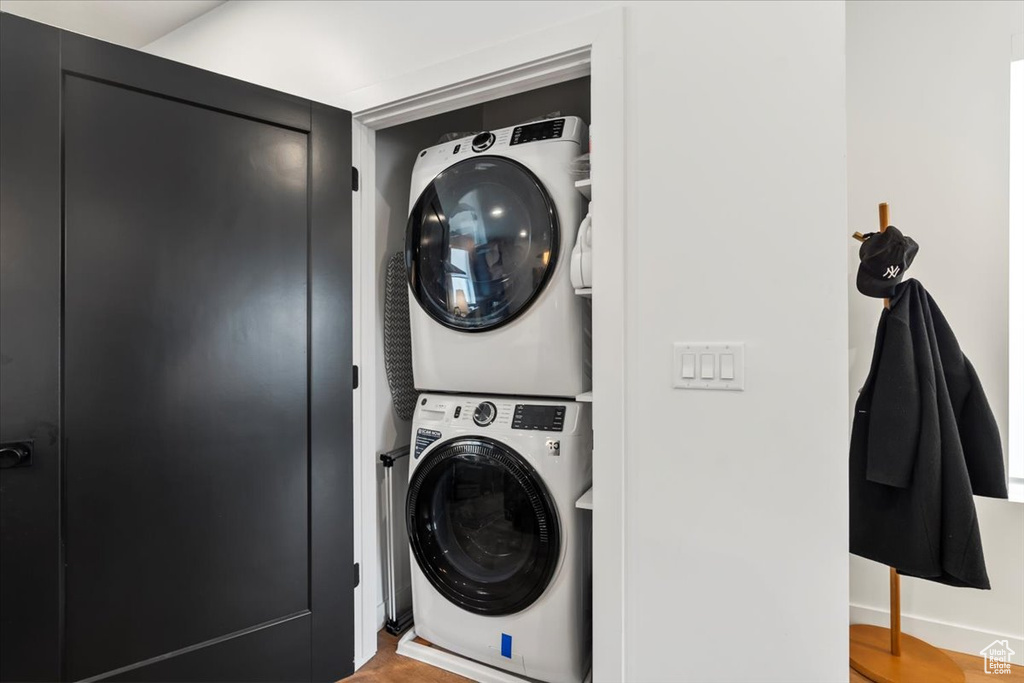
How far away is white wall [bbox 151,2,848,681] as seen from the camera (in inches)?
44.7

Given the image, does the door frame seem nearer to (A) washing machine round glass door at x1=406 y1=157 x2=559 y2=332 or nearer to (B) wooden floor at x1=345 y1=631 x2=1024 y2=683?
(A) washing machine round glass door at x1=406 y1=157 x2=559 y2=332

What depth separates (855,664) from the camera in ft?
5.65

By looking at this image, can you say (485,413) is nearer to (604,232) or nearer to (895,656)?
(604,232)

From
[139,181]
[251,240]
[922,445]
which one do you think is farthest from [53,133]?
[922,445]

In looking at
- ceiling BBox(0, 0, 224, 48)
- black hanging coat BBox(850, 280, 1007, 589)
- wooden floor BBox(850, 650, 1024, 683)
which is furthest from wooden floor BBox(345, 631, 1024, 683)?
ceiling BBox(0, 0, 224, 48)

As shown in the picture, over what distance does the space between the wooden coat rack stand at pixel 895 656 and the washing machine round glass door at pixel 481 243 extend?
1.12m

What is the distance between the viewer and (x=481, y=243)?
174cm

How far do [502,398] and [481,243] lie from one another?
1.86 feet

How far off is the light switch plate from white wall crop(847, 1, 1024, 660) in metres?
1.08

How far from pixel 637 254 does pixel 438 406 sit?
0.97 meters

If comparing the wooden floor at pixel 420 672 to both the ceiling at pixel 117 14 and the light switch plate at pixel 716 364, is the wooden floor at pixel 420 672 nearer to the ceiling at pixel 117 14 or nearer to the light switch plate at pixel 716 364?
the light switch plate at pixel 716 364

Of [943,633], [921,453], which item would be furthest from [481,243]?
[943,633]

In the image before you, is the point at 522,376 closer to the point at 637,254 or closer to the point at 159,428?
the point at 637,254

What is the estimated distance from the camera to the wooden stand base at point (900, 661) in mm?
1628
